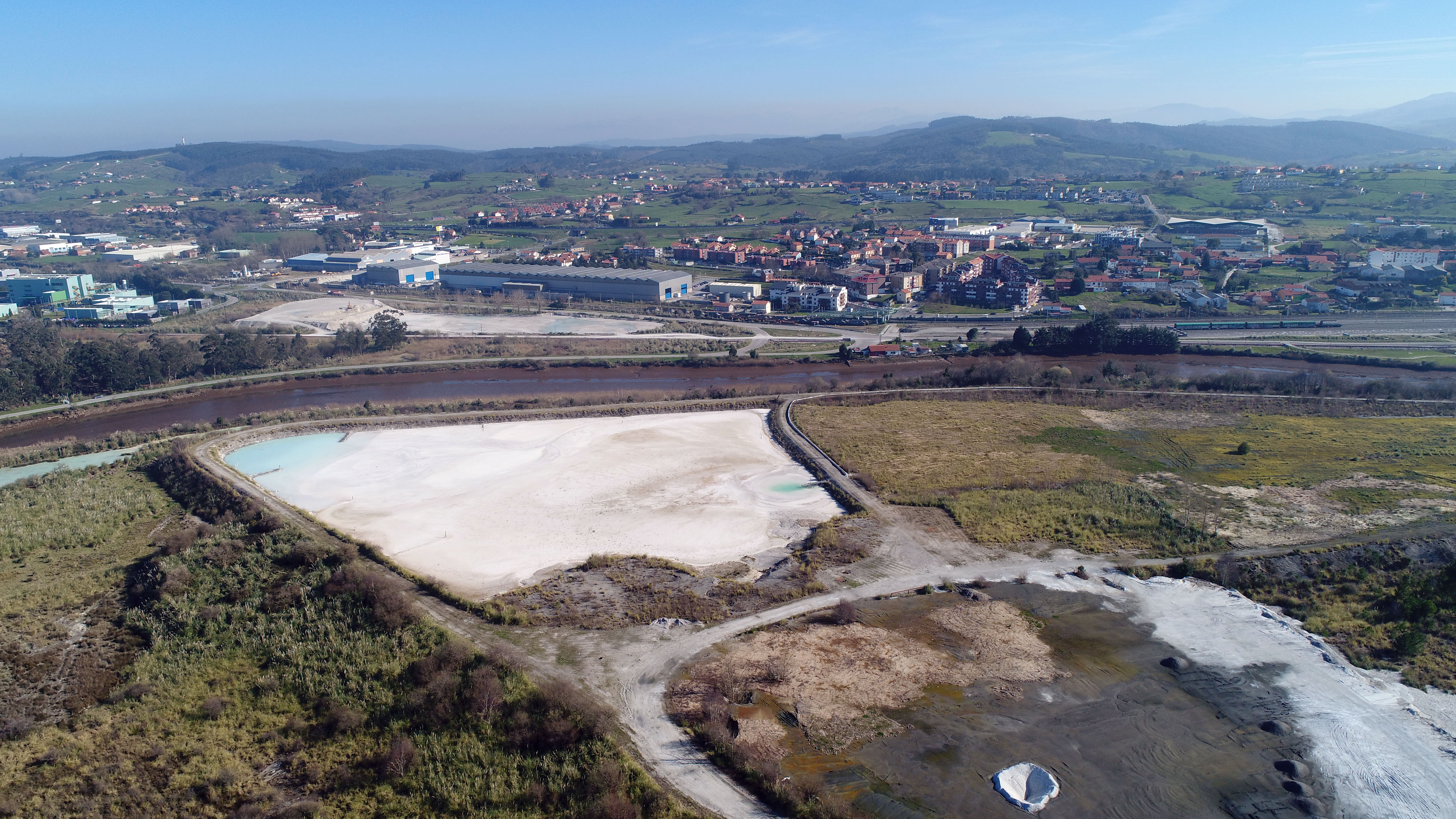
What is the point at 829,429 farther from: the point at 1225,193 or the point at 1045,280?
the point at 1225,193

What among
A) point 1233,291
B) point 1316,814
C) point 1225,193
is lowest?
point 1316,814

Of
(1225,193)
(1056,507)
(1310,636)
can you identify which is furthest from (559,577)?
(1225,193)

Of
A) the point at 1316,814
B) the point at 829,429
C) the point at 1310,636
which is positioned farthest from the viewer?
the point at 829,429

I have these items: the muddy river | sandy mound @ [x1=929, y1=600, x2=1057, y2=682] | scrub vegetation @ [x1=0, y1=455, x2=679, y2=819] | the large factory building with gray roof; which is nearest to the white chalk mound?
sandy mound @ [x1=929, y1=600, x2=1057, y2=682]

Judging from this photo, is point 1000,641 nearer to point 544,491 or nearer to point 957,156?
point 544,491

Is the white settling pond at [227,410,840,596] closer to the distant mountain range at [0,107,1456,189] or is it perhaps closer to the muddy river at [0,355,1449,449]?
the muddy river at [0,355,1449,449]

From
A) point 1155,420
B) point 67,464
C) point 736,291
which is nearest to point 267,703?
point 67,464
